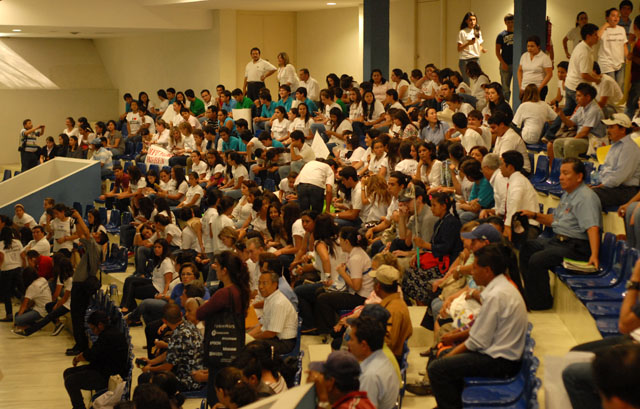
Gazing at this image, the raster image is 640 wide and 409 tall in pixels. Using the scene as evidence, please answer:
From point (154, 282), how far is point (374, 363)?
590cm

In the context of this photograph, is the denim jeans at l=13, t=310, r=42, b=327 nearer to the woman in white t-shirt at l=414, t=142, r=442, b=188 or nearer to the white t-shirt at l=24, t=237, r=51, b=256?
the white t-shirt at l=24, t=237, r=51, b=256

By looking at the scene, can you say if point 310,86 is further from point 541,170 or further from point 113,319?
point 113,319

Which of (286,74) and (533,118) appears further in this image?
(286,74)

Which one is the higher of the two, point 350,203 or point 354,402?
point 350,203

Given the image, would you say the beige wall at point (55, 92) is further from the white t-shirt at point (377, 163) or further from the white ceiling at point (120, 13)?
the white t-shirt at point (377, 163)

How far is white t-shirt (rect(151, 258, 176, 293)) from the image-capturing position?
992cm

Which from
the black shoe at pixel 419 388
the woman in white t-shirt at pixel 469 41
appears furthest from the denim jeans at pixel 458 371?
the woman in white t-shirt at pixel 469 41

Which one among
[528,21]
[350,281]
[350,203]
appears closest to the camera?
[350,281]

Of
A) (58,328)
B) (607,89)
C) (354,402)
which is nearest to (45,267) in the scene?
Answer: (58,328)

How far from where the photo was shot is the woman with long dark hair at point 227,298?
609 cm

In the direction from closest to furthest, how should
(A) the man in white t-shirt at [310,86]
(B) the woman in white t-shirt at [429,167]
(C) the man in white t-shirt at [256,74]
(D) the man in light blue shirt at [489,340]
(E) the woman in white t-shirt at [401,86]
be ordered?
(D) the man in light blue shirt at [489,340]
(B) the woman in white t-shirt at [429,167]
(E) the woman in white t-shirt at [401,86]
(A) the man in white t-shirt at [310,86]
(C) the man in white t-shirt at [256,74]

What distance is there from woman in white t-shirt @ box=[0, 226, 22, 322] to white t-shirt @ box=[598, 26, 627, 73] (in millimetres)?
8395

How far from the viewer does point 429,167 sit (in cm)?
957

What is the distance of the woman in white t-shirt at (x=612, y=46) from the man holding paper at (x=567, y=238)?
4741 millimetres
